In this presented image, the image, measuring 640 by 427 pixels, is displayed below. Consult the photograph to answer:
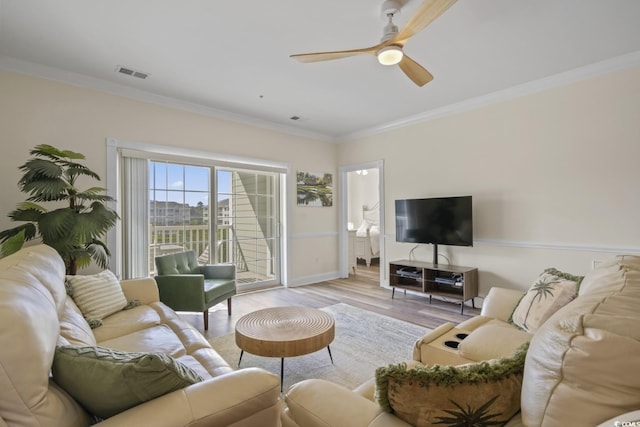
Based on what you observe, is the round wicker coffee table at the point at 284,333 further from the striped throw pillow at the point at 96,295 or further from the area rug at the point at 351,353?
the striped throw pillow at the point at 96,295

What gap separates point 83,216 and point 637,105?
5.50 meters

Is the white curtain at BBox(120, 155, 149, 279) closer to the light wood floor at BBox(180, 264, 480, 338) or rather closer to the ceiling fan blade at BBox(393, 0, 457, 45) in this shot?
the light wood floor at BBox(180, 264, 480, 338)

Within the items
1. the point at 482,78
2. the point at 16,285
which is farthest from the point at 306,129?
the point at 16,285

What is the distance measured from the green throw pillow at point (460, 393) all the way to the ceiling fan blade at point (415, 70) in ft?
7.85

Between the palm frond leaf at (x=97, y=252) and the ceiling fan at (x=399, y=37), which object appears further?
the palm frond leaf at (x=97, y=252)

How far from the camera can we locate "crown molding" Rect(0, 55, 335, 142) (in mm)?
3080

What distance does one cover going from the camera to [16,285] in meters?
1.05

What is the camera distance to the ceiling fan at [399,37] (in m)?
1.89

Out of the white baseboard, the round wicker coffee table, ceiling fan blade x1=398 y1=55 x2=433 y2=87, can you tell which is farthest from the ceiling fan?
the white baseboard

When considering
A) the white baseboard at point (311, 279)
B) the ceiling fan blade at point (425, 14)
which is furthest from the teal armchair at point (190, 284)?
the ceiling fan blade at point (425, 14)

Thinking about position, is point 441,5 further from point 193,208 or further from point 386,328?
point 193,208

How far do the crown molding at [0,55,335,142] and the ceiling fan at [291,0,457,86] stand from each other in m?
2.39

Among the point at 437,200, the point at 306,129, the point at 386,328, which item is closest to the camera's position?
the point at 386,328

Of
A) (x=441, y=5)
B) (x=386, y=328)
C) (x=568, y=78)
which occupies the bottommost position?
(x=386, y=328)
